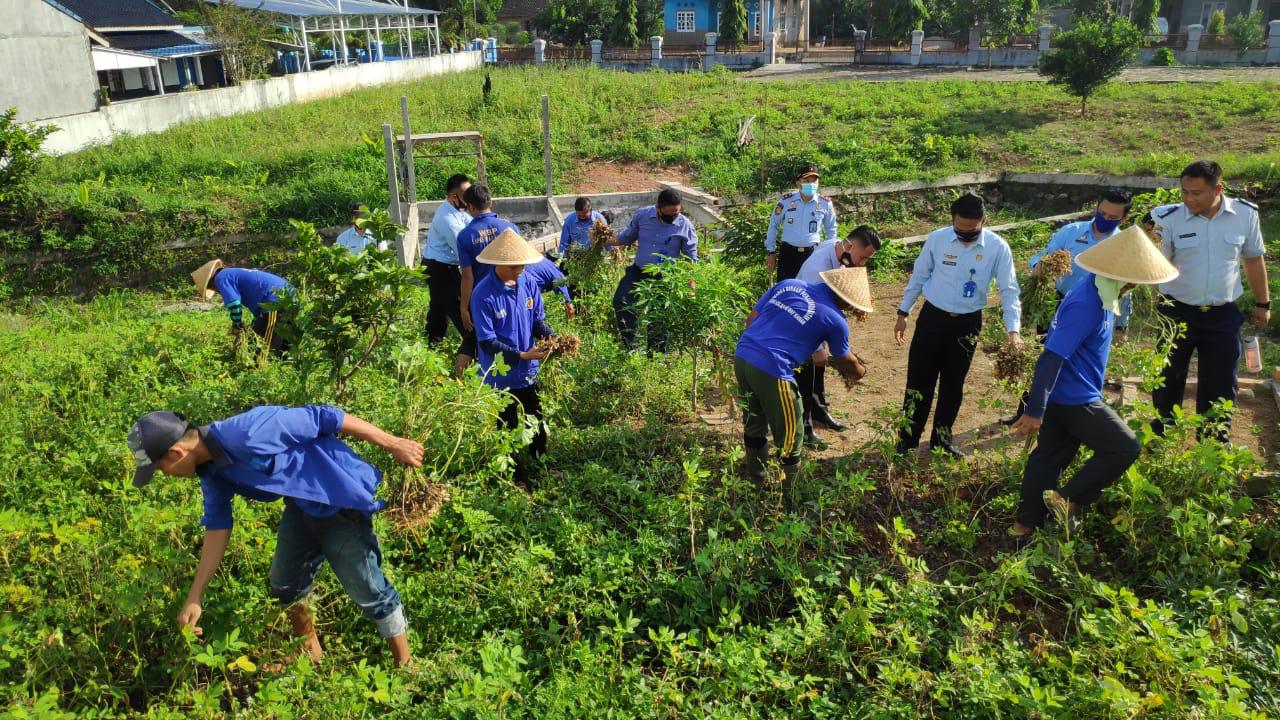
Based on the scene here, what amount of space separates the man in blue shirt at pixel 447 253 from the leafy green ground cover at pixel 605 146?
290 inches

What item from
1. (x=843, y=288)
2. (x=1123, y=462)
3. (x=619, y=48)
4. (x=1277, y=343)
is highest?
(x=619, y=48)

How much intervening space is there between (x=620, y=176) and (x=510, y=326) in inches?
409

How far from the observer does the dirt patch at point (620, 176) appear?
14.2m

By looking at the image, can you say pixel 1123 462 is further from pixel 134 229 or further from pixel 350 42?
pixel 350 42

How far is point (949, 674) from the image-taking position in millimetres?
3236

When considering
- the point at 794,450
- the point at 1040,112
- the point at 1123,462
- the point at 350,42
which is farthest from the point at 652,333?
the point at 350,42

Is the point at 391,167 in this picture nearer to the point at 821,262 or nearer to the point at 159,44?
the point at 821,262

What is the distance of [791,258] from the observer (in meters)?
7.22

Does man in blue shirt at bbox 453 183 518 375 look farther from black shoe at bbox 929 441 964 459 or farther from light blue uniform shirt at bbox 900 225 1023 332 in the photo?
black shoe at bbox 929 441 964 459

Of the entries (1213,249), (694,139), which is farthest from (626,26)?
(1213,249)

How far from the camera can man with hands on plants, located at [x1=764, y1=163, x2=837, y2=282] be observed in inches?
276

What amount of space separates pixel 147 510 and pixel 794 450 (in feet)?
10.7

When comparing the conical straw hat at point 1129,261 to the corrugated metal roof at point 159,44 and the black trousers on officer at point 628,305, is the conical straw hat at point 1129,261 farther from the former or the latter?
the corrugated metal roof at point 159,44

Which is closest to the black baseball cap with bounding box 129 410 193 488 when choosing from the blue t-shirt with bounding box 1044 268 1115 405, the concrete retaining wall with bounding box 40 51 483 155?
the blue t-shirt with bounding box 1044 268 1115 405
